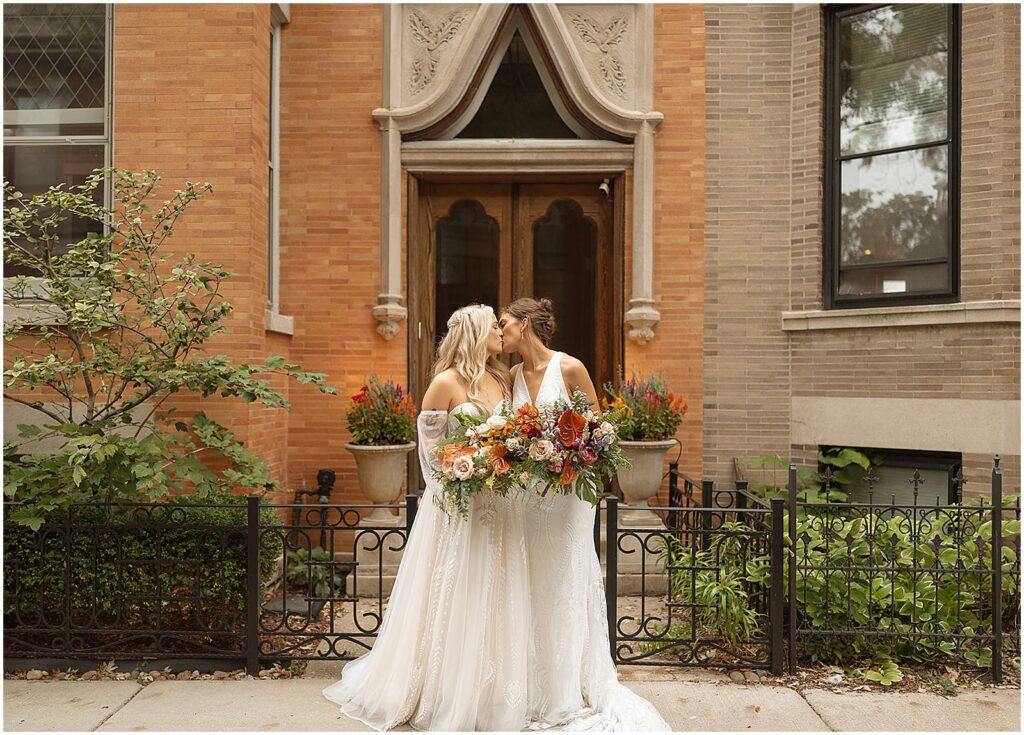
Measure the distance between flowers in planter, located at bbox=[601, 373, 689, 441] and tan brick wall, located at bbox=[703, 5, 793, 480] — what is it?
0.85 m

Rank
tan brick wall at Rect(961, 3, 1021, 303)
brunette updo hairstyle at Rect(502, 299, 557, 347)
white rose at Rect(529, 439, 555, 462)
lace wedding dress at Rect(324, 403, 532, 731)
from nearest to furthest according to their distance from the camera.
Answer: white rose at Rect(529, 439, 555, 462), lace wedding dress at Rect(324, 403, 532, 731), brunette updo hairstyle at Rect(502, 299, 557, 347), tan brick wall at Rect(961, 3, 1021, 303)

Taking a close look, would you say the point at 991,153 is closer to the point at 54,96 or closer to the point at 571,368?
the point at 571,368

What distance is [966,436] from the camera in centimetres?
753

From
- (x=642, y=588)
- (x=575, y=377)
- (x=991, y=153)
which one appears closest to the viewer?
(x=575, y=377)

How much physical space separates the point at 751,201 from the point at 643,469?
9.69 feet

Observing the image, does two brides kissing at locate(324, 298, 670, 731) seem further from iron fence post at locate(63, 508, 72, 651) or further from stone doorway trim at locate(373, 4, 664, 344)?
stone doorway trim at locate(373, 4, 664, 344)

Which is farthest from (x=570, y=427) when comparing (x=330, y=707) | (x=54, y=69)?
(x=54, y=69)

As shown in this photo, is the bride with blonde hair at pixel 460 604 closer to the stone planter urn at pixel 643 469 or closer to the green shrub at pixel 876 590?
the green shrub at pixel 876 590

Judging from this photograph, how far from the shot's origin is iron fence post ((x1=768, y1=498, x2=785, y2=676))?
5.55 m

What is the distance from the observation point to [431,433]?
15.9ft

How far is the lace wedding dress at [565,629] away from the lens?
4.73m

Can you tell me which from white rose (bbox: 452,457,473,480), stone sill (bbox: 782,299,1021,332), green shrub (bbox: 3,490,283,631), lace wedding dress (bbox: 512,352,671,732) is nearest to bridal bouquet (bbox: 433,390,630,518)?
white rose (bbox: 452,457,473,480)

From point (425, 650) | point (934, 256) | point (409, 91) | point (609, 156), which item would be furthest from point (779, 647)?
point (409, 91)

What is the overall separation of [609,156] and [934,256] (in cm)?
318
